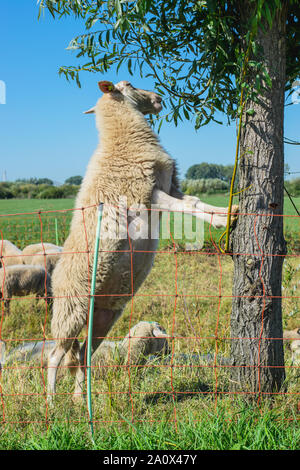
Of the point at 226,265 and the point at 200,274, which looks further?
the point at 226,265

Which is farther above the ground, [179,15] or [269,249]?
[179,15]

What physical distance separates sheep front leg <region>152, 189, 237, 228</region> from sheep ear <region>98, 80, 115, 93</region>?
1198mm

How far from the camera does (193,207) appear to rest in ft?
11.1

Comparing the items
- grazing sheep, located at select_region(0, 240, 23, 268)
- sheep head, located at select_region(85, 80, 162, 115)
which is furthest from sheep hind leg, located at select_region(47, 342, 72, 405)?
grazing sheep, located at select_region(0, 240, 23, 268)

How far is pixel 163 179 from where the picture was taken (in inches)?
Result: 148

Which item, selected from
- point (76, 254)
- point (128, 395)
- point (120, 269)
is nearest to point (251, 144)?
point (120, 269)

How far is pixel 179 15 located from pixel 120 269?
2169mm

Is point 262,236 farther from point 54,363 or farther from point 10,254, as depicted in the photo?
point 10,254

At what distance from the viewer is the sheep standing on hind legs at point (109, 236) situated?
3447 mm

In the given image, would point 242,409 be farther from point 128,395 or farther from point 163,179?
point 163,179

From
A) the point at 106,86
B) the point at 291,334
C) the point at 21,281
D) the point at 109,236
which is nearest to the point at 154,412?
the point at 109,236

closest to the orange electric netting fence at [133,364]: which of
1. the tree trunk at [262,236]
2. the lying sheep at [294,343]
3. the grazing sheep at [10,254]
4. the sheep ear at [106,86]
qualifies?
the lying sheep at [294,343]

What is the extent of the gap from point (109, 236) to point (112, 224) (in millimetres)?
109
